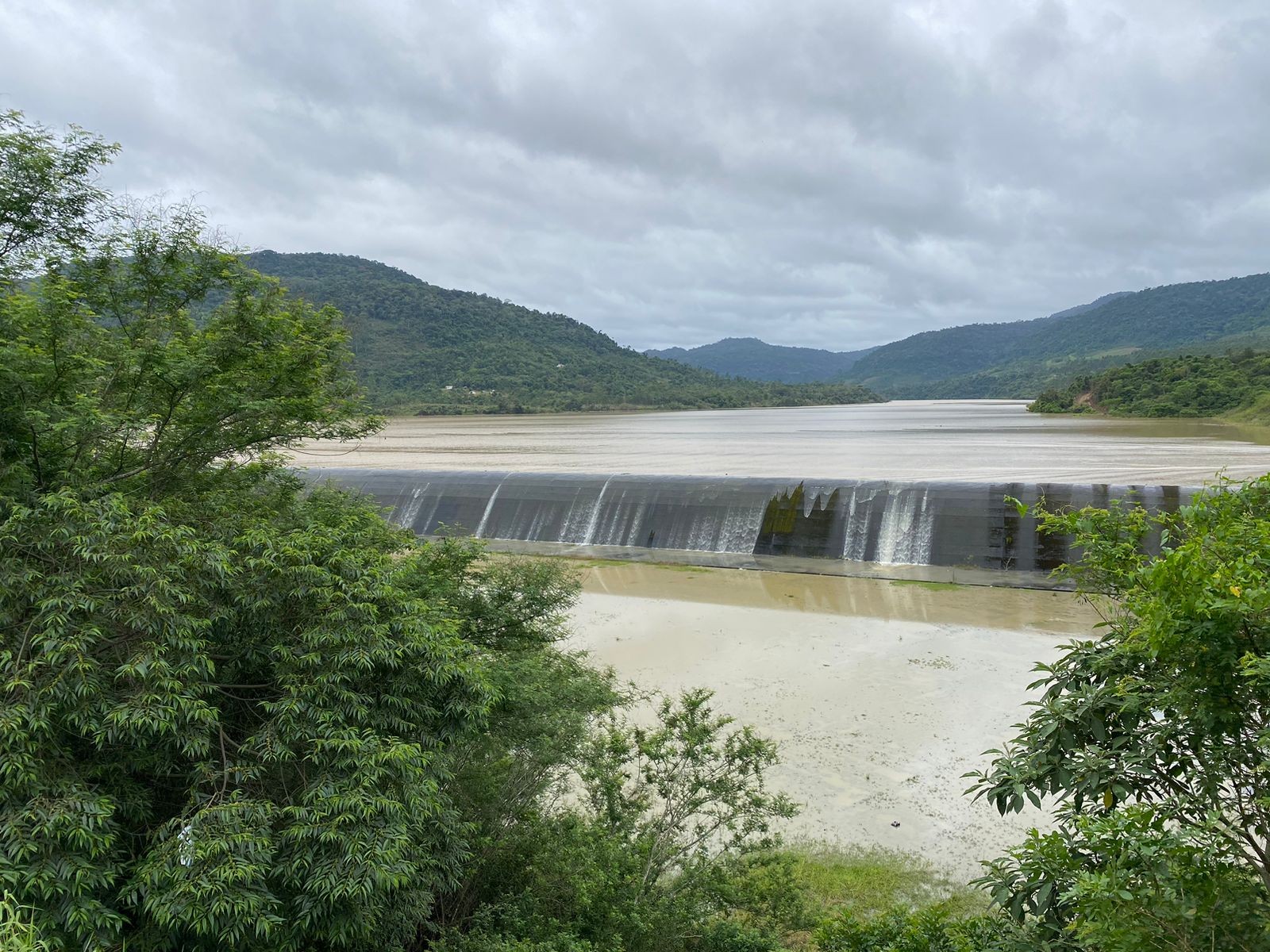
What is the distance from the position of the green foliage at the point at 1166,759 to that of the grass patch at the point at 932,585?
15.1 m

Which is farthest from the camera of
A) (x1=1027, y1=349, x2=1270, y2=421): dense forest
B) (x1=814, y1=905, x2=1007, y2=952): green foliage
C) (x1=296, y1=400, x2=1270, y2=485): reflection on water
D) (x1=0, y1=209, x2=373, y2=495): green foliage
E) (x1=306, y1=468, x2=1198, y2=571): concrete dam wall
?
(x1=1027, y1=349, x2=1270, y2=421): dense forest

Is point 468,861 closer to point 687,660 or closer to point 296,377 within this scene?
point 296,377

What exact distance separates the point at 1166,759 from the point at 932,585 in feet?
53.5

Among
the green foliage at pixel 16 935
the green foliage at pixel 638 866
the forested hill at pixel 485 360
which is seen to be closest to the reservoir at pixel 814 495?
the green foliage at pixel 638 866

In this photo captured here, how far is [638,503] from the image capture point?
969 inches

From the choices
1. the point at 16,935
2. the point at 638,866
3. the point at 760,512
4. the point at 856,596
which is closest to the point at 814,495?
the point at 760,512

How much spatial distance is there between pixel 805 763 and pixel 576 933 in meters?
5.11

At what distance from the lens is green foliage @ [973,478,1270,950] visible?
2.89m

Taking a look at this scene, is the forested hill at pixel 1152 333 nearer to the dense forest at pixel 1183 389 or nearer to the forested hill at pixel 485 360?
the forested hill at pixel 485 360

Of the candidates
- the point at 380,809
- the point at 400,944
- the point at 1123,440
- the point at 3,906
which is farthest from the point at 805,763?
the point at 1123,440

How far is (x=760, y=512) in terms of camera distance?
2292 centimetres

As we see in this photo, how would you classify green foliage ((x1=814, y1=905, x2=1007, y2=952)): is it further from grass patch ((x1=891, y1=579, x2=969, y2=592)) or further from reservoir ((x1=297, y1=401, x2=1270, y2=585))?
grass patch ((x1=891, y1=579, x2=969, y2=592))

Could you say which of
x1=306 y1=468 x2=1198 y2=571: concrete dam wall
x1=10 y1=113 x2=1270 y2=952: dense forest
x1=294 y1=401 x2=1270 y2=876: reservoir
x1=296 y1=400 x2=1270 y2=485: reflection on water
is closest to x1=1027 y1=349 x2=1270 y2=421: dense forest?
x1=296 y1=400 x2=1270 y2=485: reflection on water

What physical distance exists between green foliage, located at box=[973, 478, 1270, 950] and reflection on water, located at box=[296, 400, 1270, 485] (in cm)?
2023
